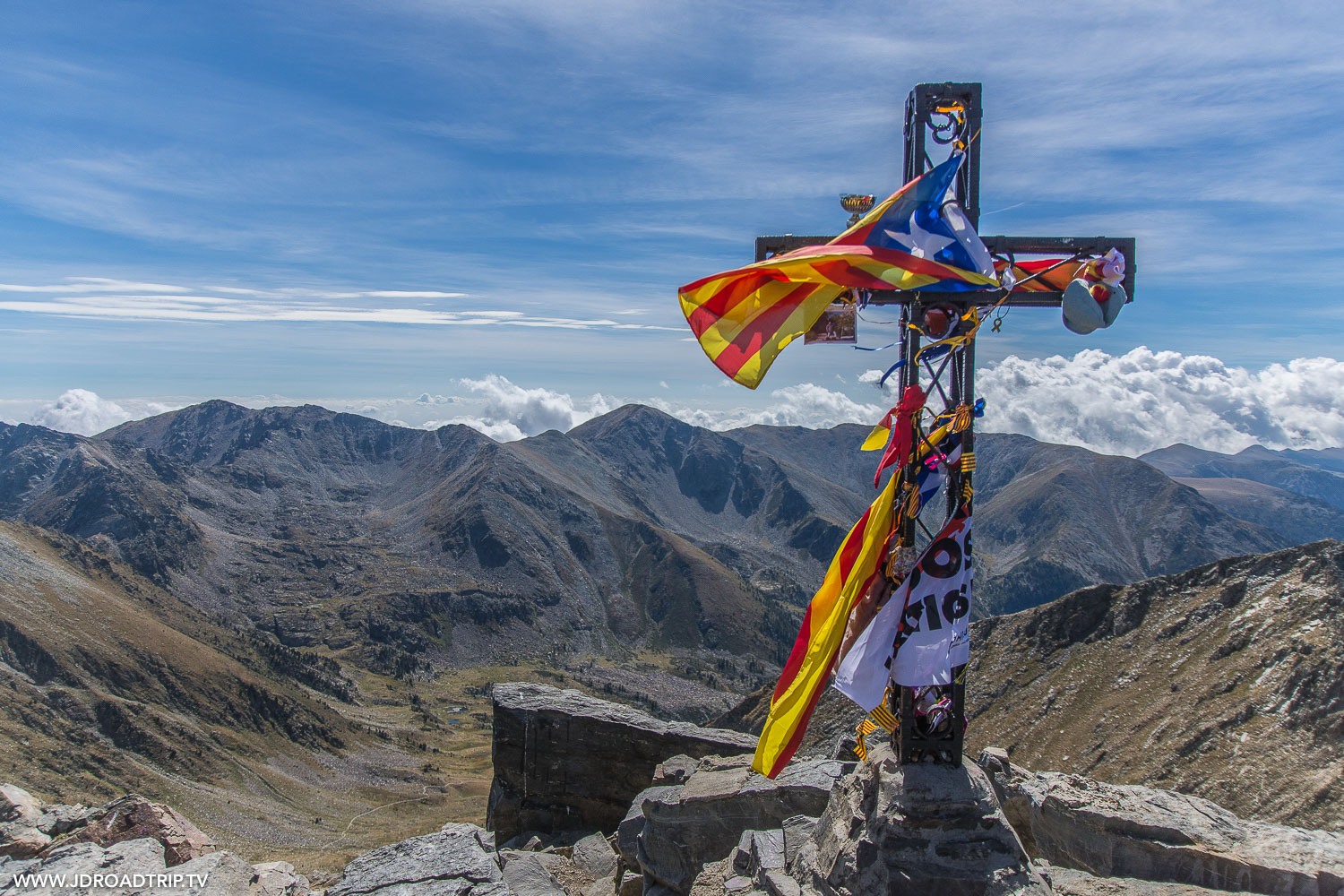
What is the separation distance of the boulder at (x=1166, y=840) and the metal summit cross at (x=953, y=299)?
568cm

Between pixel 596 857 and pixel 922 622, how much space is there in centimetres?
1903

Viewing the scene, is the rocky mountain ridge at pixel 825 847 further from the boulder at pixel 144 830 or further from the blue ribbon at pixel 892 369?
the blue ribbon at pixel 892 369

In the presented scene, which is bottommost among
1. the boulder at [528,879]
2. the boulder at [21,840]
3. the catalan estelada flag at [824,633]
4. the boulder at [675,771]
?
the boulder at [675,771]

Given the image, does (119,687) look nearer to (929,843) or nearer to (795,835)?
(795,835)

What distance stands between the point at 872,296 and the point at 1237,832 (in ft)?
37.6

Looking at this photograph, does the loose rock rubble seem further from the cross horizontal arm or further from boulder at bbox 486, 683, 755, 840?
the cross horizontal arm

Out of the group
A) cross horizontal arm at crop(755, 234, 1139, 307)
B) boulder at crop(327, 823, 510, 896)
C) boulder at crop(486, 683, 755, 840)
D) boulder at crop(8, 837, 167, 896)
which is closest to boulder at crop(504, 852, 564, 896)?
boulder at crop(327, 823, 510, 896)

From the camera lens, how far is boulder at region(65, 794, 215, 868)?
1883cm

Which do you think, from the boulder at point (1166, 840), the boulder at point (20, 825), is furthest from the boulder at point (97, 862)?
the boulder at point (1166, 840)

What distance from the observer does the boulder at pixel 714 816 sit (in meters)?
18.9

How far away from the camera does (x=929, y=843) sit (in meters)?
9.80

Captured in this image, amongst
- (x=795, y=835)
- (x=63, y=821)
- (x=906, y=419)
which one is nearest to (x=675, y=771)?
(x=795, y=835)

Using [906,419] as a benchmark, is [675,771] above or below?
below

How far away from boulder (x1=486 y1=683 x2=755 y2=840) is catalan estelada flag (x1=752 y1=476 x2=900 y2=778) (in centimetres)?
1975
